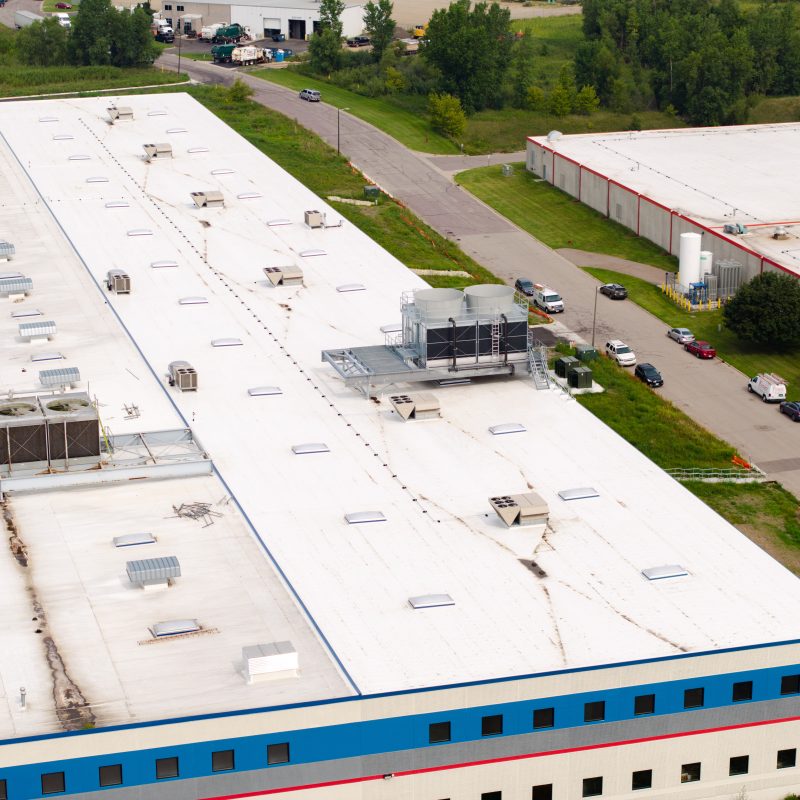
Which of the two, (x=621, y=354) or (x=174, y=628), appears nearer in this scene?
(x=174, y=628)

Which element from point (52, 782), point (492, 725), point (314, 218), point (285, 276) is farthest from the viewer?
point (314, 218)

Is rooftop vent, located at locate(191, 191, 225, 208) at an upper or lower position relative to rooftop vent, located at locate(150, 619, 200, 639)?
upper

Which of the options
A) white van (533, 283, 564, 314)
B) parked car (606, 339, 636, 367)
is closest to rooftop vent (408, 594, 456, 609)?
parked car (606, 339, 636, 367)

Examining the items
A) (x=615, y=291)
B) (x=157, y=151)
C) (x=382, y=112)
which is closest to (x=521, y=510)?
(x=615, y=291)

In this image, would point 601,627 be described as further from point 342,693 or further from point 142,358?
point 142,358

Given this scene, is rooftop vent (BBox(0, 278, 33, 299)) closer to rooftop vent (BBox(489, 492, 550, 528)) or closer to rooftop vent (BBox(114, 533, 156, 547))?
rooftop vent (BBox(114, 533, 156, 547))

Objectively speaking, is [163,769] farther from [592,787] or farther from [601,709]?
[592,787]

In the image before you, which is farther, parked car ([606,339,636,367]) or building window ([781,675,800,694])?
parked car ([606,339,636,367])

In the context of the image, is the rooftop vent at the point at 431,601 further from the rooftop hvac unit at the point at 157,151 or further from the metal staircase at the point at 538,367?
the rooftop hvac unit at the point at 157,151
